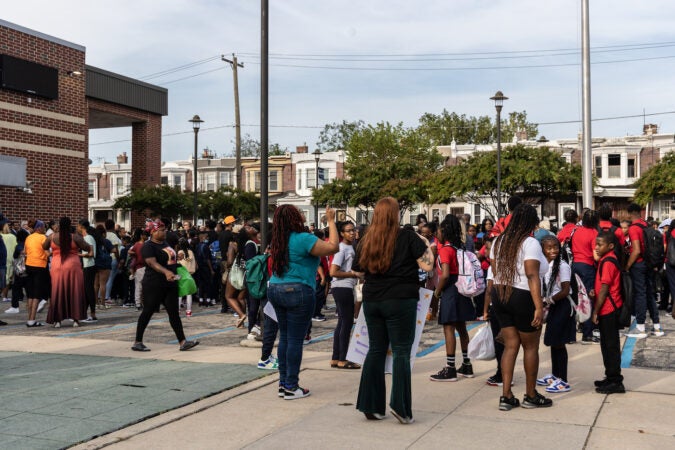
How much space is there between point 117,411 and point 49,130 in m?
20.7

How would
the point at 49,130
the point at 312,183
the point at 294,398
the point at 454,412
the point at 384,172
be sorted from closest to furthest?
the point at 454,412 < the point at 294,398 < the point at 49,130 < the point at 384,172 < the point at 312,183

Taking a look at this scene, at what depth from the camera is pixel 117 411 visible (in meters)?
5.99

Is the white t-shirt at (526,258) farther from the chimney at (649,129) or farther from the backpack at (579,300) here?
the chimney at (649,129)

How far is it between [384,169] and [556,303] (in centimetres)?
3484

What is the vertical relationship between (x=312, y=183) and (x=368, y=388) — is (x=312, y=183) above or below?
above

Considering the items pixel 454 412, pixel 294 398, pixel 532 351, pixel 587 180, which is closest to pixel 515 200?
pixel 532 351

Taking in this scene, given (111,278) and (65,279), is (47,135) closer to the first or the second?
(111,278)

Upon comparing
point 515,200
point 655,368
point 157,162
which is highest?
point 157,162

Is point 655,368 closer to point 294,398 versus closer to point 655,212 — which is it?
point 294,398

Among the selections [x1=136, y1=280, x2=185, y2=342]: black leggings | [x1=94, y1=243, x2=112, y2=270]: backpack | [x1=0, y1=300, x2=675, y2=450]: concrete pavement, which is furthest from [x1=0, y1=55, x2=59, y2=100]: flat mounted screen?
[x1=0, y1=300, x2=675, y2=450]: concrete pavement

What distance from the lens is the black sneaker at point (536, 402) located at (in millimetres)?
5969

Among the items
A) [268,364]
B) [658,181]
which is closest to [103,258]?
[268,364]

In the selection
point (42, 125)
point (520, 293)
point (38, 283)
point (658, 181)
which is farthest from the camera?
point (658, 181)

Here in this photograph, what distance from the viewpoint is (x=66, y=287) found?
11.6 meters
